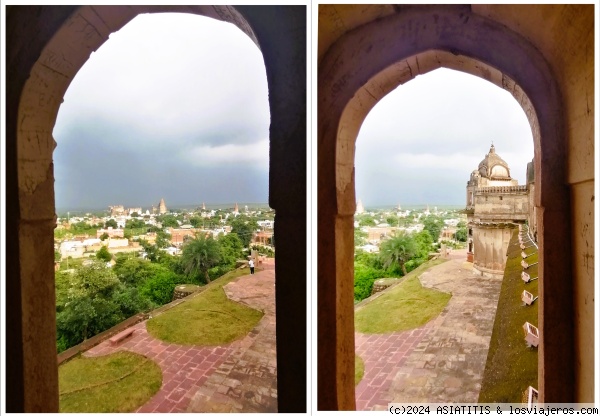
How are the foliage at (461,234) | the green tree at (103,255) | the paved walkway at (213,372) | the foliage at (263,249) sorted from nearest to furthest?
1. the paved walkway at (213,372)
2. the green tree at (103,255)
3. the foliage at (263,249)
4. the foliage at (461,234)

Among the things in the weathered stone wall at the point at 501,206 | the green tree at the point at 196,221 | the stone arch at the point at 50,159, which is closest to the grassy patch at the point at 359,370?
the stone arch at the point at 50,159

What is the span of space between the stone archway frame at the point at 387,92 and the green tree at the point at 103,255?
66.1 feet

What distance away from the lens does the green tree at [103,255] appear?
19.7 m

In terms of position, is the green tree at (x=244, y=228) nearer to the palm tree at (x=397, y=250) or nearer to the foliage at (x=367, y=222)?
the palm tree at (x=397, y=250)

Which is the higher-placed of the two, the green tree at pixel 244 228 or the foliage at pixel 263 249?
the green tree at pixel 244 228

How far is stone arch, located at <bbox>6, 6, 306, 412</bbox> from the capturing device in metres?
2.08

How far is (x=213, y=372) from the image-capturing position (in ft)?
33.1

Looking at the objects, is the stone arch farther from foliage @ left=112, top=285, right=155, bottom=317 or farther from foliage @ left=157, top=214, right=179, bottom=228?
foliage @ left=157, top=214, right=179, bottom=228

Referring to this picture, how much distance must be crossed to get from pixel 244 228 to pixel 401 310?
13321 millimetres

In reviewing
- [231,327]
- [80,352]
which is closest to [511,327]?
[231,327]

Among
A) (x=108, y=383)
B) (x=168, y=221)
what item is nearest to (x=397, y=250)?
(x=168, y=221)

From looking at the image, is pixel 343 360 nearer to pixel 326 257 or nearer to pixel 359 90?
pixel 326 257

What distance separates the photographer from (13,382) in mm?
2441

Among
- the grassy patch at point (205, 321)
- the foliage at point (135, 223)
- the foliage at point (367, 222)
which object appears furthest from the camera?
the foliage at point (367, 222)
